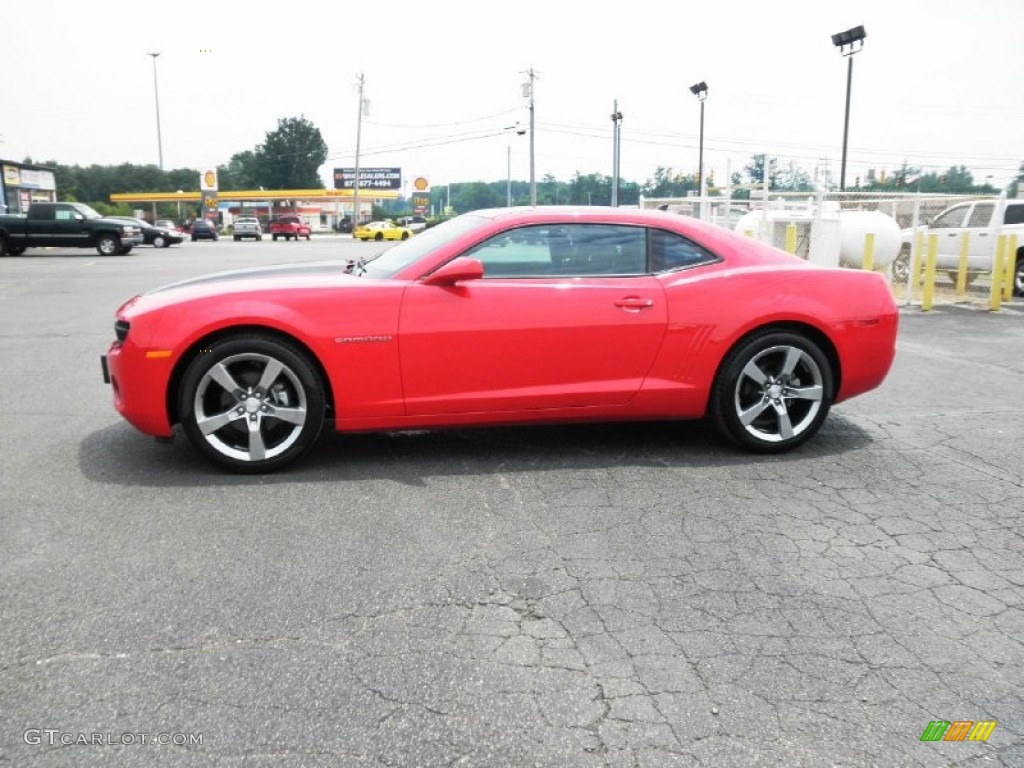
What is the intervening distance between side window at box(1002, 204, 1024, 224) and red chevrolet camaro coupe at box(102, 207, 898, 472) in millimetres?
11795

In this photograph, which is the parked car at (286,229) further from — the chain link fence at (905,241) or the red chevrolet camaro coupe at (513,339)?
the red chevrolet camaro coupe at (513,339)

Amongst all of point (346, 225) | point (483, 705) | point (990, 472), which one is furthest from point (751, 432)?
point (346, 225)

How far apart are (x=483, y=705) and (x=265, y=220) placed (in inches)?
3648

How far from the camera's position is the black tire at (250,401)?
4.44 m

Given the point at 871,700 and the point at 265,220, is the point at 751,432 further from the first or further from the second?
the point at 265,220

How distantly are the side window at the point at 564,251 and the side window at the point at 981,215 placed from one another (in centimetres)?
1230

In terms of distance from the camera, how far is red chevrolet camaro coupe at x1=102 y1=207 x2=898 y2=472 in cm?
447

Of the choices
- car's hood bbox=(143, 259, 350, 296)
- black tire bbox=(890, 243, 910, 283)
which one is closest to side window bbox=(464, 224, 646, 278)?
car's hood bbox=(143, 259, 350, 296)

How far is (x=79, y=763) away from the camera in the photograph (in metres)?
2.21

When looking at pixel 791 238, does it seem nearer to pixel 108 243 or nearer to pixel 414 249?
pixel 414 249

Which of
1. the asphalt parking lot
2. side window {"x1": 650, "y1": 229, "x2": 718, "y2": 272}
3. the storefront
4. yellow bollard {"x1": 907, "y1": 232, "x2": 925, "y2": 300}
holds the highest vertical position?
the storefront

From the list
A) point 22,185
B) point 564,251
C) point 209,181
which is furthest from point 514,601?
point 209,181

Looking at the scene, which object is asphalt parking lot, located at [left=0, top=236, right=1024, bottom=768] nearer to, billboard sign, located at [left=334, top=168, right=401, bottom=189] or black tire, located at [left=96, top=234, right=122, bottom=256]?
black tire, located at [left=96, top=234, right=122, bottom=256]

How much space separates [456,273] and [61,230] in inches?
1172
